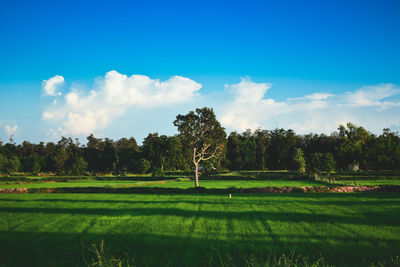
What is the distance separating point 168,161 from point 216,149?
1655 inches

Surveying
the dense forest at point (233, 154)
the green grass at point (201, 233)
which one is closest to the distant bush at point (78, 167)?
the dense forest at point (233, 154)

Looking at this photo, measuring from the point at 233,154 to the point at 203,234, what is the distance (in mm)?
97799

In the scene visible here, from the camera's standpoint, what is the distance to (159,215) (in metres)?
18.5

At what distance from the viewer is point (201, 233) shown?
1405 cm

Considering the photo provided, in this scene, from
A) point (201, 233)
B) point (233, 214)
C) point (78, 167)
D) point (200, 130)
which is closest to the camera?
point (201, 233)

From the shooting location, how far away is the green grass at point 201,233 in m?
10.9

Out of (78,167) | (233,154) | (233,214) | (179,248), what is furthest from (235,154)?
(179,248)

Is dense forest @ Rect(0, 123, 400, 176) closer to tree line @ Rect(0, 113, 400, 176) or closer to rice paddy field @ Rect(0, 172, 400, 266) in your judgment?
tree line @ Rect(0, 113, 400, 176)

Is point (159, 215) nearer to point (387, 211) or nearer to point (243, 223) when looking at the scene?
point (243, 223)

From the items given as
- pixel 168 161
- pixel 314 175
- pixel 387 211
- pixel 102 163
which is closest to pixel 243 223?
pixel 387 211

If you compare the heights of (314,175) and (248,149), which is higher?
(248,149)

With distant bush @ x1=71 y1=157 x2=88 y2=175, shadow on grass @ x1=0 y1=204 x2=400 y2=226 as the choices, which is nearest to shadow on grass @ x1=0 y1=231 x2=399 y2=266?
shadow on grass @ x1=0 y1=204 x2=400 y2=226

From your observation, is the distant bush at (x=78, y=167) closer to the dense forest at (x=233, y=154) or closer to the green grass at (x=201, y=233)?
the dense forest at (x=233, y=154)

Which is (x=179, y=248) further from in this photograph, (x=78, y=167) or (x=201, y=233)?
(x=78, y=167)
